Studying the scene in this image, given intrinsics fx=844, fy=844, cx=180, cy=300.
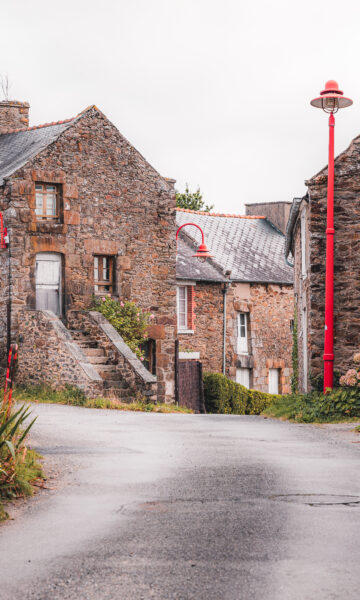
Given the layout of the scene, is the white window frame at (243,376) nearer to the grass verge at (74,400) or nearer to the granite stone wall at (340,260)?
the grass verge at (74,400)

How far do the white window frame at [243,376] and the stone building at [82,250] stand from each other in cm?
713

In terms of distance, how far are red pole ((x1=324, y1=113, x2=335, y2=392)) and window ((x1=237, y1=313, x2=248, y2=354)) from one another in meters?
16.1

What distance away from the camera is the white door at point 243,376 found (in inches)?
1268

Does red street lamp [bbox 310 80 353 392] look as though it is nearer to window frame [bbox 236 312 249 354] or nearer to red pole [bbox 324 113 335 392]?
red pole [bbox 324 113 335 392]

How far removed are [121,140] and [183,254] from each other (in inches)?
329

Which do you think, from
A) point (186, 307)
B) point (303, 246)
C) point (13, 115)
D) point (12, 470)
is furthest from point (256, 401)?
point (12, 470)

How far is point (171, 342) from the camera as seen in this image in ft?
83.3

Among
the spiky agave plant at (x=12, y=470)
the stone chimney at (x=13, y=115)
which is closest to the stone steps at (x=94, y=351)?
the stone chimney at (x=13, y=115)

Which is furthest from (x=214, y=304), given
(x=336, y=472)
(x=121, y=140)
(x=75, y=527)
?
(x=75, y=527)

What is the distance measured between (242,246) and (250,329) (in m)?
4.53

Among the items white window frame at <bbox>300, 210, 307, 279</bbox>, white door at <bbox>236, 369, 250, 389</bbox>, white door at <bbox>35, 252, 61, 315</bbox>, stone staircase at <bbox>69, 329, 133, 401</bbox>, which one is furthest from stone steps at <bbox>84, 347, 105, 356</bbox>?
white door at <bbox>236, 369, 250, 389</bbox>

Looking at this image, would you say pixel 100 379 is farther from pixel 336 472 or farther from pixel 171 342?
pixel 336 472

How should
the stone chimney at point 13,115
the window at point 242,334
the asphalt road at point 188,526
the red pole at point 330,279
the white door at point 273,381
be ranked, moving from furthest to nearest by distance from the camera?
the white door at point 273,381, the window at point 242,334, the stone chimney at point 13,115, the red pole at point 330,279, the asphalt road at point 188,526

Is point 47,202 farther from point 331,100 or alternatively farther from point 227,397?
point 331,100
